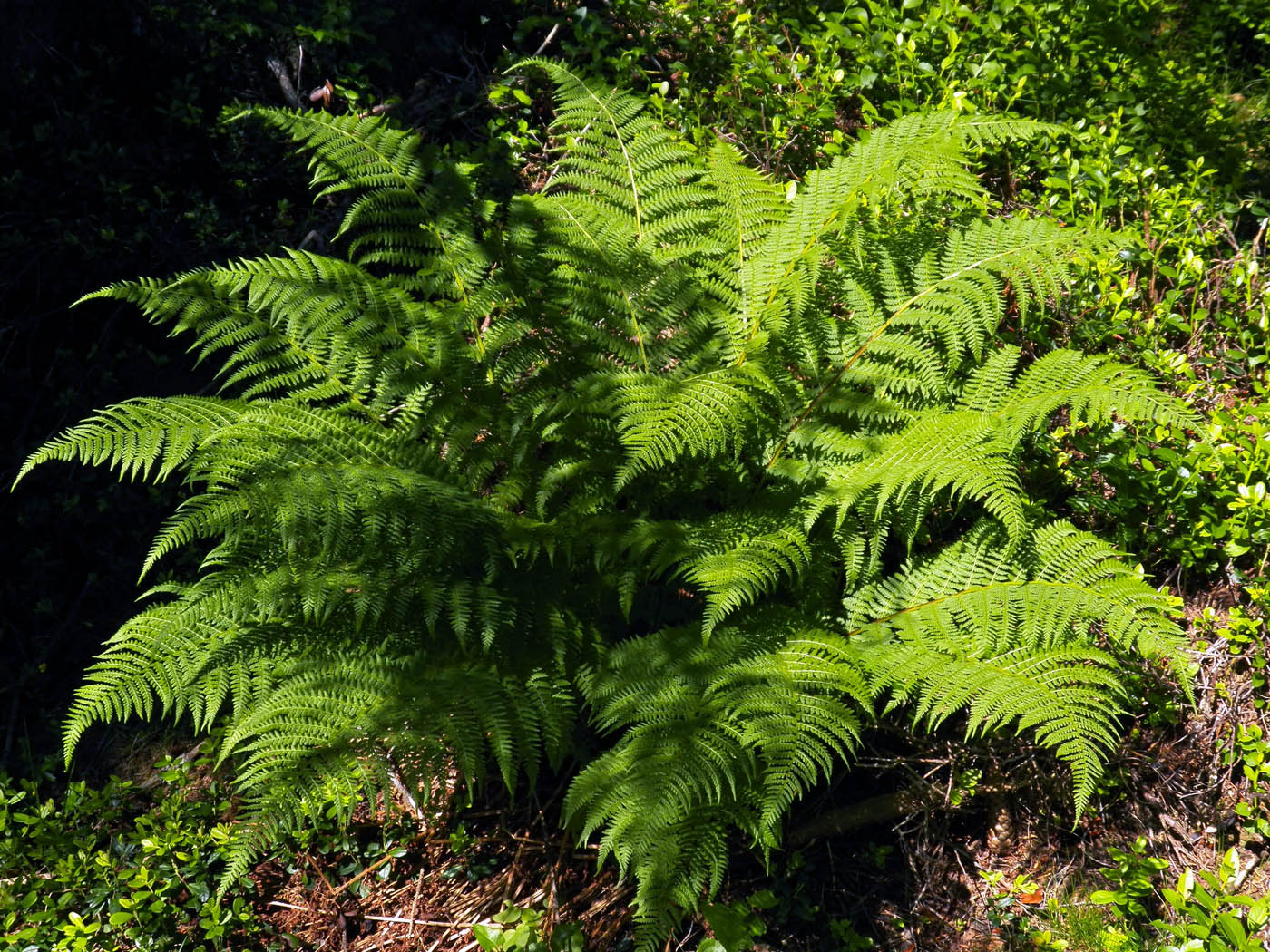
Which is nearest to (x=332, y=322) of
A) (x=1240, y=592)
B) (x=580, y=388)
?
(x=580, y=388)

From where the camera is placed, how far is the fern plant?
2.05m

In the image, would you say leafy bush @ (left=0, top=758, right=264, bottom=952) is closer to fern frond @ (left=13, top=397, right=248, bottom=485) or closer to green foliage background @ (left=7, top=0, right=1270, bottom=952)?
green foliage background @ (left=7, top=0, right=1270, bottom=952)

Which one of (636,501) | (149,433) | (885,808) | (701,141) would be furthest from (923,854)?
(701,141)

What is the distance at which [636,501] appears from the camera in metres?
2.58

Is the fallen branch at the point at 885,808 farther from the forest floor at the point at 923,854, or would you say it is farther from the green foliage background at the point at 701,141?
the green foliage background at the point at 701,141

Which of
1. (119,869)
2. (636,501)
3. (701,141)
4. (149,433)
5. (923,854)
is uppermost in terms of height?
(701,141)

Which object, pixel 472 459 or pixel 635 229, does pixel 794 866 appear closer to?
pixel 472 459

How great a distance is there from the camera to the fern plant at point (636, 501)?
2.05m

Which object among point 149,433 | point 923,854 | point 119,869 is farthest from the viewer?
point 119,869

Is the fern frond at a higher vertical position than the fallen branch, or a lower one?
higher

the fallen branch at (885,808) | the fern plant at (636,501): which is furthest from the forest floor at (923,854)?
the fern plant at (636,501)

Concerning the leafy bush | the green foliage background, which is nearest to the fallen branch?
the green foliage background

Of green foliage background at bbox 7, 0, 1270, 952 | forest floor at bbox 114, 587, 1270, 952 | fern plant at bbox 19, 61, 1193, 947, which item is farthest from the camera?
green foliage background at bbox 7, 0, 1270, 952

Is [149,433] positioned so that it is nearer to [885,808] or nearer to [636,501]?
[636,501]
